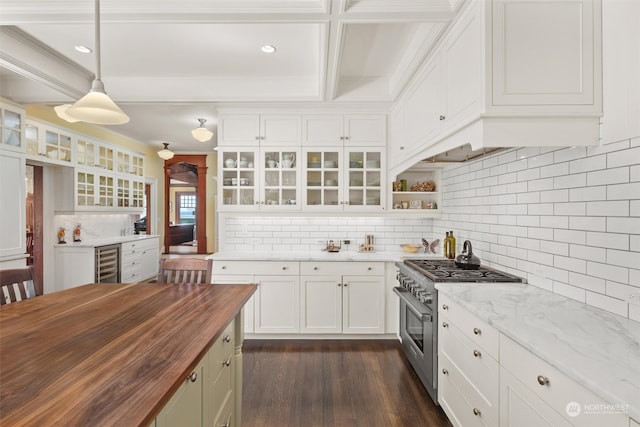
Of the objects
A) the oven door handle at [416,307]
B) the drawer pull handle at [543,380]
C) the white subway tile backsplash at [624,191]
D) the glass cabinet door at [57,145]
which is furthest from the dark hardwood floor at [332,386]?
the glass cabinet door at [57,145]

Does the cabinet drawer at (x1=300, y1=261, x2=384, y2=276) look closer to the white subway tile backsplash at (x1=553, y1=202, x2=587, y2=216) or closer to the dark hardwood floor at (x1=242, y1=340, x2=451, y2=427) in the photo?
the dark hardwood floor at (x1=242, y1=340, x2=451, y2=427)

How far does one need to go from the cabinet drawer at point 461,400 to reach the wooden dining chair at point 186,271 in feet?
5.83

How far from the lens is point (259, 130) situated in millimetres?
3371

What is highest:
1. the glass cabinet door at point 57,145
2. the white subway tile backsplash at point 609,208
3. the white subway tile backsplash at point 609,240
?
the glass cabinet door at point 57,145

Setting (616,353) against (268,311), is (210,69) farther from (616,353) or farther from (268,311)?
(616,353)

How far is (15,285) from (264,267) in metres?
1.85

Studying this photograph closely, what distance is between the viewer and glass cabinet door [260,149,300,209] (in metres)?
3.40

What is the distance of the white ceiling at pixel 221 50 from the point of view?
6.03ft

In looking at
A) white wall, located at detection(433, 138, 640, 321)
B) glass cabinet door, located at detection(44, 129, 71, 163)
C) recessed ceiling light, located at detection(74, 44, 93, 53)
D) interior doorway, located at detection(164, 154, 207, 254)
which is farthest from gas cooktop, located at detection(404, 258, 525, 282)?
interior doorway, located at detection(164, 154, 207, 254)

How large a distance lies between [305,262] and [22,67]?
2.99 metres

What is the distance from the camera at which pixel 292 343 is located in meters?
3.14

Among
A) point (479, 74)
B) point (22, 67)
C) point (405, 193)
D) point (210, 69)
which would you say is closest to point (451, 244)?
point (405, 193)

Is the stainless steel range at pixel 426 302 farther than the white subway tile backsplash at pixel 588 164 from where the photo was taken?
Yes

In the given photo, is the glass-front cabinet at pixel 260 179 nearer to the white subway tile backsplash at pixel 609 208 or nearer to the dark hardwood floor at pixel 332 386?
the dark hardwood floor at pixel 332 386
